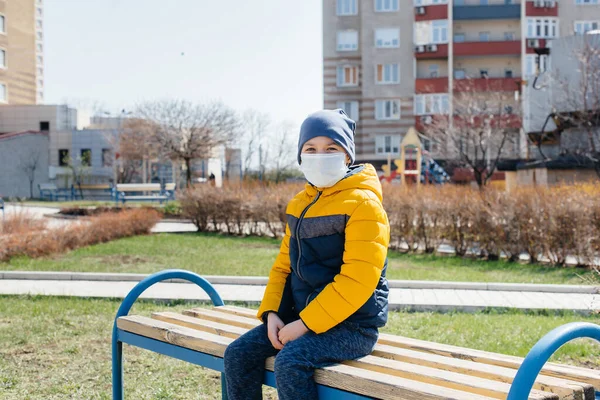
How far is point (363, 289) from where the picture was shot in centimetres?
300

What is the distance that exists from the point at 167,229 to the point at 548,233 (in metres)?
11.7

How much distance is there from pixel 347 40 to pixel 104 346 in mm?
45682

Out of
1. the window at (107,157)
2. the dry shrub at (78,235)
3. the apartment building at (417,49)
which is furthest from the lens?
the window at (107,157)

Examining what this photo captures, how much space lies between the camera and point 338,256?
125 inches

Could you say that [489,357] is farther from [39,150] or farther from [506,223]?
[39,150]

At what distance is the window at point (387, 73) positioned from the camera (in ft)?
159

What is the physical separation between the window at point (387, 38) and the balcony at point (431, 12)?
5.94ft

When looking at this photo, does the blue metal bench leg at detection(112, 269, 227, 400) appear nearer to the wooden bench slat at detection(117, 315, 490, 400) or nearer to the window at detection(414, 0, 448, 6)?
the wooden bench slat at detection(117, 315, 490, 400)

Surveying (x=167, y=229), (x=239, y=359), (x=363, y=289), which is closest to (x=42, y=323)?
(x=239, y=359)

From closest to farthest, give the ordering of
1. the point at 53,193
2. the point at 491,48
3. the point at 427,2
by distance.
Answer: the point at 491,48 → the point at 427,2 → the point at 53,193

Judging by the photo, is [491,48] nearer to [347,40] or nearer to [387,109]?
[387,109]

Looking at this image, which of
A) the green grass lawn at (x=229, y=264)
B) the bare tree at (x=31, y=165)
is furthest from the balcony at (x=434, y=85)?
the green grass lawn at (x=229, y=264)

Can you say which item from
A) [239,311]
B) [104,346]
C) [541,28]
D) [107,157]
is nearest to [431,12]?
[541,28]

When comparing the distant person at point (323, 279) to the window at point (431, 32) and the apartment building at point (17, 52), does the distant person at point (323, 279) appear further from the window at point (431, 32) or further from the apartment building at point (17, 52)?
the apartment building at point (17, 52)
